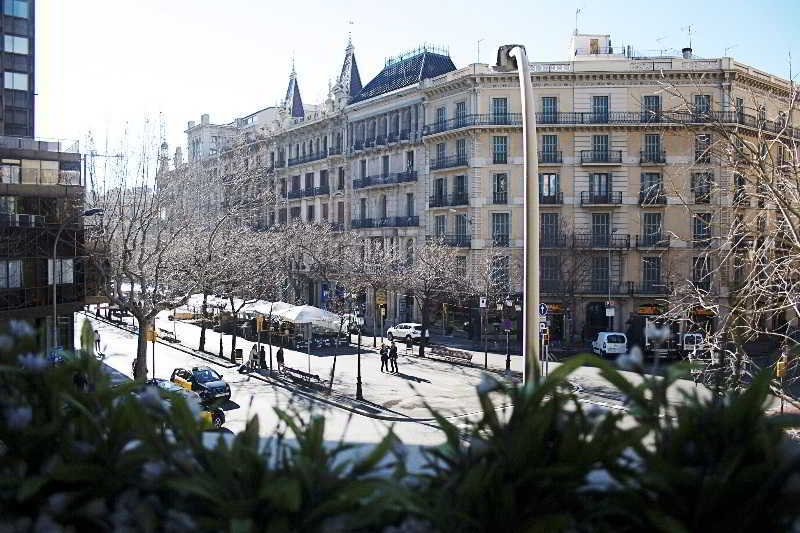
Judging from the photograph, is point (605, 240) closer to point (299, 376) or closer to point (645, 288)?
point (645, 288)

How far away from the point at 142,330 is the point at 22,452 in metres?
22.8

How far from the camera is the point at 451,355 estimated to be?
3406 cm

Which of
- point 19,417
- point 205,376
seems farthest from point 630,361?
point 205,376

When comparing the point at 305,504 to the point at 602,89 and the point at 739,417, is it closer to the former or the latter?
the point at 739,417

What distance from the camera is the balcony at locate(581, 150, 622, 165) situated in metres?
42.1

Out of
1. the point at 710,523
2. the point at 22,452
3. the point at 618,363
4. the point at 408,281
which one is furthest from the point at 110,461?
the point at 408,281

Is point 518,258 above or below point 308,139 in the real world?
below

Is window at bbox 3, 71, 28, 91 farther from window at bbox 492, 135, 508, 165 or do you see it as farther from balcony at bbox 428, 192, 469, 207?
window at bbox 492, 135, 508, 165

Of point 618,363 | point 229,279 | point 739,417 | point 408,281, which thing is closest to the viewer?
point 739,417

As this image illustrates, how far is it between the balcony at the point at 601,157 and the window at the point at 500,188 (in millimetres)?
4617

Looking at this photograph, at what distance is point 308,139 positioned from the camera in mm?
61531

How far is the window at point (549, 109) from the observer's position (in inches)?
1682

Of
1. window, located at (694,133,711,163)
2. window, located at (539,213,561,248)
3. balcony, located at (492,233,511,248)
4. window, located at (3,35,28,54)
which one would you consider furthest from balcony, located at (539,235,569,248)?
window, located at (3,35,28,54)

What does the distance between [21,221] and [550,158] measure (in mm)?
27746
